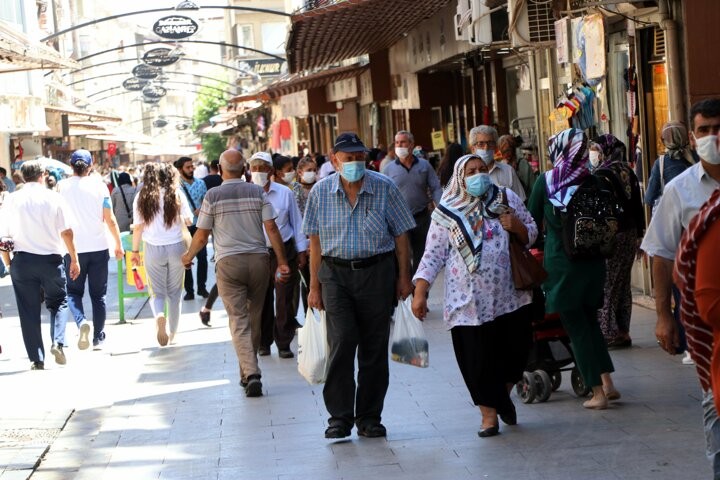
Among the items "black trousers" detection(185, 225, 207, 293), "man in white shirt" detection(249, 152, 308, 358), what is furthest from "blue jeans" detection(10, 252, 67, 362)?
"black trousers" detection(185, 225, 207, 293)

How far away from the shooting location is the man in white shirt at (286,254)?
1104 centimetres

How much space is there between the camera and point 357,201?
7.79m

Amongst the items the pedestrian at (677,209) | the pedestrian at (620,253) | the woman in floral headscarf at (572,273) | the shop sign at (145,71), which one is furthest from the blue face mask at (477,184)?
the shop sign at (145,71)

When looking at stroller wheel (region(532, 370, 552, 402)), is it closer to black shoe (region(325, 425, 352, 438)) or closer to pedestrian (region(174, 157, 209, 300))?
black shoe (region(325, 425, 352, 438))

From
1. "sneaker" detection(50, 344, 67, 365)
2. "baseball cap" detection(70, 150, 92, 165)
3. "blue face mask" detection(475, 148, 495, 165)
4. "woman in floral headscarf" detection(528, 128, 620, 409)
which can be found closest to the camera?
"woman in floral headscarf" detection(528, 128, 620, 409)

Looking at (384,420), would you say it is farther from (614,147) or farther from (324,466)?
(614,147)

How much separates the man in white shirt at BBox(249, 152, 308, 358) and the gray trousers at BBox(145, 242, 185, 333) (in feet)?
3.75

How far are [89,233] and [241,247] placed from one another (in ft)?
11.4

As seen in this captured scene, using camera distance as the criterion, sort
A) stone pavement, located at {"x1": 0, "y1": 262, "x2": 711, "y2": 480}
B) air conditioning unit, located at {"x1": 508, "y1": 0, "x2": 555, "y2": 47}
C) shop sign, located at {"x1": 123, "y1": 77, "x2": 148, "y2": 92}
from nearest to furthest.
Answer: stone pavement, located at {"x1": 0, "y1": 262, "x2": 711, "y2": 480} < air conditioning unit, located at {"x1": 508, "y1": 0, "x2": 555, "y2": 47} < shop sign, located at {"x1": 123, "y1": 77, "x2": 148, "y2": 92}

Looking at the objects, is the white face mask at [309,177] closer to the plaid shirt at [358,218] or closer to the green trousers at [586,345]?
the plaid shirt at [358,218]

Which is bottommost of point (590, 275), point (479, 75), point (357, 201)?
point (590, 275)

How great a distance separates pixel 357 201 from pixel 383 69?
19289mm

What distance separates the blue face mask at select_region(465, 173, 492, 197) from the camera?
7.45 m

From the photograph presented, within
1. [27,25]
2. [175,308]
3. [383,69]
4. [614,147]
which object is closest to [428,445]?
[614,147]
